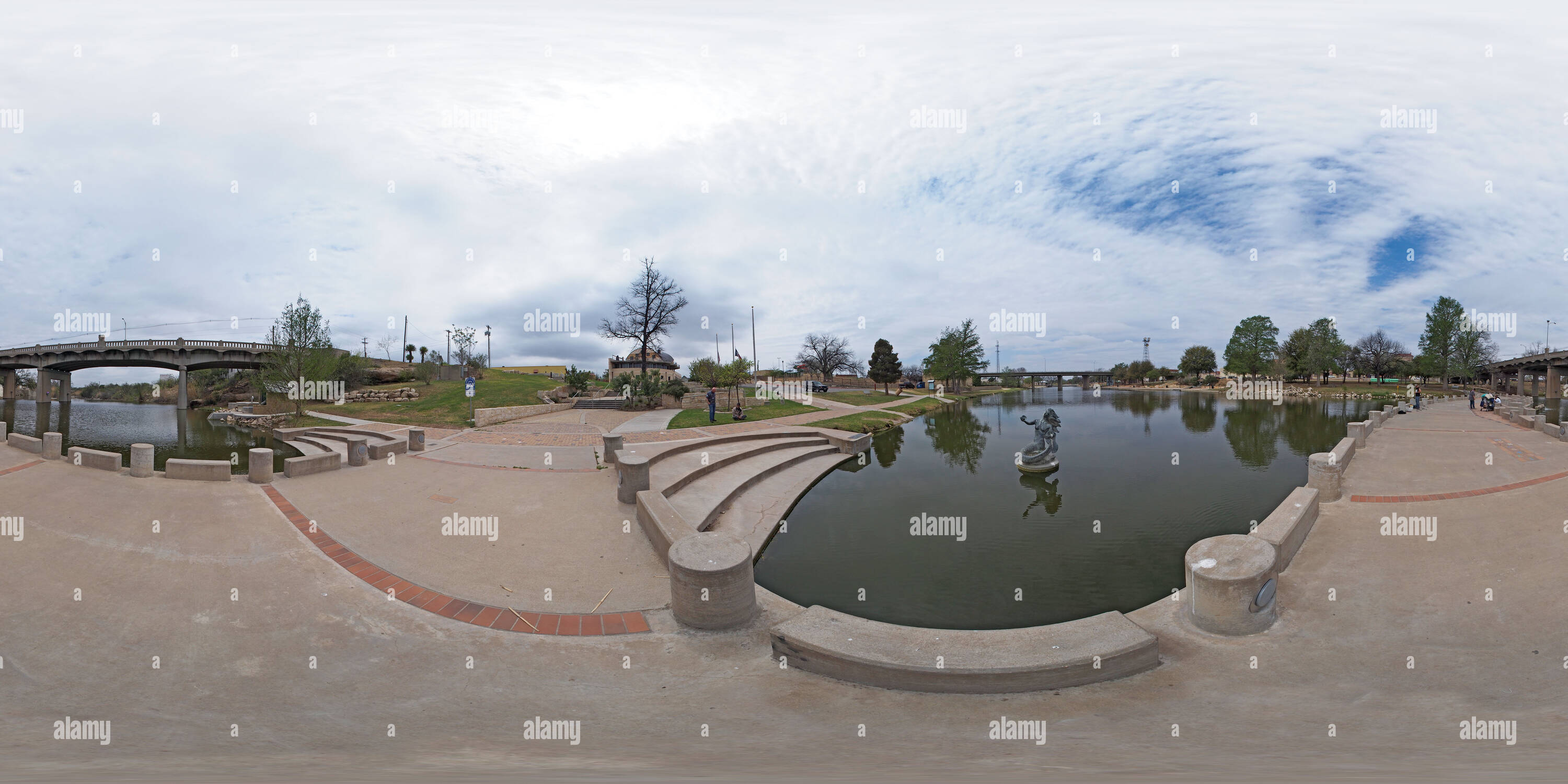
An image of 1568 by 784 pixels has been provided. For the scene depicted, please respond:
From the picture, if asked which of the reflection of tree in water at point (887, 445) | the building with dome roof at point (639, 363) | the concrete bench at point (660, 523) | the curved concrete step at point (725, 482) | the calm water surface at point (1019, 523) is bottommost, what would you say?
the calm water surface at point (1019, 523)

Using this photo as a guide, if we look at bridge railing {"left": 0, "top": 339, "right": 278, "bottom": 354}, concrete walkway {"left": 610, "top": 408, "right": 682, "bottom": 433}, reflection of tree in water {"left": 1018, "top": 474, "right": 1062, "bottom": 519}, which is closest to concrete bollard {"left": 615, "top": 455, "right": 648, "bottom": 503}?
reflection of tree in water {"left": 1018, "top": 474, "right": 1062, "bottom": 519}

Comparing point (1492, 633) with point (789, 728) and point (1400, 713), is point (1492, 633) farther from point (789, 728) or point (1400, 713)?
point (789, 728)

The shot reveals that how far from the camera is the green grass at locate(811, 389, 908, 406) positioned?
127 ft

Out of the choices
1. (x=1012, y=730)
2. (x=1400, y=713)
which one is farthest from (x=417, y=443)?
(x=1400, y=713)

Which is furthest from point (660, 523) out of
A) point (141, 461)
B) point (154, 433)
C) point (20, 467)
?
point (154, 433)

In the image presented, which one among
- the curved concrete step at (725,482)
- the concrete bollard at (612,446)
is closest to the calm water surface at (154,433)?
the concrete bollard at (612,446)

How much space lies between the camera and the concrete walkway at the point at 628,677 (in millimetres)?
3178

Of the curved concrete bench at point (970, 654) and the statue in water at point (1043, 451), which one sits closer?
the curved concrete bench at point (970, 654)

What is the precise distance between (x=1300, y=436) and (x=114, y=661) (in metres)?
31.9

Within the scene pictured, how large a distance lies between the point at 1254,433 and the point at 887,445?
54.9 ft

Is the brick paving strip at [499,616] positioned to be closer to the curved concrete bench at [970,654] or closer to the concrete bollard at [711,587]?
the concrete bollard at [711,587]

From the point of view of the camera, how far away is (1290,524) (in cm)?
650

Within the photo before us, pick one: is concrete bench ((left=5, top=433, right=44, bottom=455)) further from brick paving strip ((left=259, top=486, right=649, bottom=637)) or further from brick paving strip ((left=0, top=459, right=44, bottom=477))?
brick paving strip ((left=259, top=486, right=649, bottom=637))

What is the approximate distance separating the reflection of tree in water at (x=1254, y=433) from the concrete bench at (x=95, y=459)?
25.9 meters
